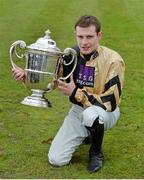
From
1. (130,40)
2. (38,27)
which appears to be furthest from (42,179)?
(38,27)

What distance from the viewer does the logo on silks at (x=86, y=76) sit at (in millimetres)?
5484

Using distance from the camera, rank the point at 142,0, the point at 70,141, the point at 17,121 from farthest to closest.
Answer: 1. the point at 142,0
2. the point at 17,121
3. the point at 70,141

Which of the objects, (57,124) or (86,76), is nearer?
(86,76)

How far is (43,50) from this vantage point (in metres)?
5.23

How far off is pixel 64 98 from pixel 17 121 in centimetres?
131

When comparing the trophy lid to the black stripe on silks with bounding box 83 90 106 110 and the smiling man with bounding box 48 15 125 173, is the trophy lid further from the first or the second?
the black stripe on silks with bounding box 83 90 106 110

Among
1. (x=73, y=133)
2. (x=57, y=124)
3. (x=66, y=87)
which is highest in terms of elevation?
(x=66, y=87)

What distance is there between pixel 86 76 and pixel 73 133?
60 cm

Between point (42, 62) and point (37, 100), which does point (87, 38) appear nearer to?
point (42, 62)

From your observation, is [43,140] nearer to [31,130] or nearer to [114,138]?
[31,130]

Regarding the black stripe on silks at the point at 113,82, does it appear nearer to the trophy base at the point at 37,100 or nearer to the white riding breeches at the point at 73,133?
the white riding breeches at the point at 73,133

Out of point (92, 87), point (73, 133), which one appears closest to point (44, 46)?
point (92, 87)

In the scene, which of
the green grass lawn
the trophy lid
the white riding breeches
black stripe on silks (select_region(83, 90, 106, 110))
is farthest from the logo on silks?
the green grass lawn

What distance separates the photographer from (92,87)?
551cm
